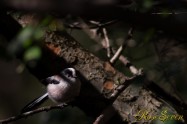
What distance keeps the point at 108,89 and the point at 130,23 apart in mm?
1693

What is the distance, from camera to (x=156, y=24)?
2.70ft

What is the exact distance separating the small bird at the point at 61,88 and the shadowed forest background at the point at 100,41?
11cm

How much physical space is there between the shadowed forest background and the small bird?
11cm

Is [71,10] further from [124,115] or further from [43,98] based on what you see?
[43,98]

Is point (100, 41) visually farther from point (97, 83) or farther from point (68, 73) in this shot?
point (97, 83)

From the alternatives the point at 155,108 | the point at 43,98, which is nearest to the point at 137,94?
the point at 155,108

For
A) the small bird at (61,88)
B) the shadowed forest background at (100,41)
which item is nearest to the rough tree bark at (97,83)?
the shadowed forest background at (100,41)

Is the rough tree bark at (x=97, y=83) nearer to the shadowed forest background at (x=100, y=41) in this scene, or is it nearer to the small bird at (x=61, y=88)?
the shadowed forest background at (x=100, y=41)

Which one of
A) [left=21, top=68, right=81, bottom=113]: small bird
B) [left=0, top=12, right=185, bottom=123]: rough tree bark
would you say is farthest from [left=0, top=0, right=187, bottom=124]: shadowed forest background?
[left=21, top=68, right=81, bottom=113]: small bird

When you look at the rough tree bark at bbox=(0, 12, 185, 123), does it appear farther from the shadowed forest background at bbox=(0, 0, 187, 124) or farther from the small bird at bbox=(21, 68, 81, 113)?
the small bird at bbox=(21, 68, 81, 113)

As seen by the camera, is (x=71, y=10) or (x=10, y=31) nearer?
(x=71, y=10)

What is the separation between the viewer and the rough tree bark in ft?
7.93

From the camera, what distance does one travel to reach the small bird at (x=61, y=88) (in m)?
2.76

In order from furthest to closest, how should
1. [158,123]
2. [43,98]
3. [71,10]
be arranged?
[43,98] → [158,123] → [71,10]
